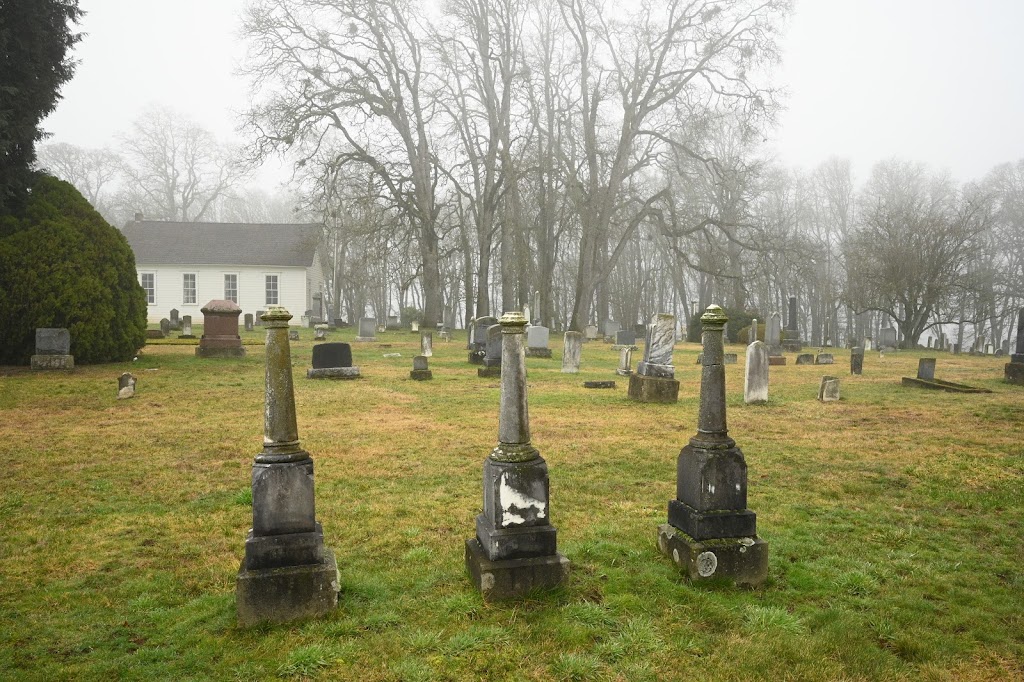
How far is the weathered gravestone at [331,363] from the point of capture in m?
14.2

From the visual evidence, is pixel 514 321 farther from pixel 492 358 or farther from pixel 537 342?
pixel 537 342

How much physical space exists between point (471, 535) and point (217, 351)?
1481cm

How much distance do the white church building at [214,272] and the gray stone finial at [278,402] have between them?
35451mm

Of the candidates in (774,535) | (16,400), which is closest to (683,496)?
(774,535)

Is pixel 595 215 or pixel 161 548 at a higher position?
pixel 595 215

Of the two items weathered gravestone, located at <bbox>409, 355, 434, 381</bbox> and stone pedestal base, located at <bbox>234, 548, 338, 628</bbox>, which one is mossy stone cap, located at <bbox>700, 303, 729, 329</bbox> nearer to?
stone pedestal base, located at <bbox>234, 548, 338, 628</bbox>

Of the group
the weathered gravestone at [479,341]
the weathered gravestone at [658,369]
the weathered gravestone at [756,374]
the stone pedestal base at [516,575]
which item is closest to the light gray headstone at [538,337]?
the weathered gravestone at [479,341]

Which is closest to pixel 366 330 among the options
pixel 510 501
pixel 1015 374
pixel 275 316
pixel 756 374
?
pixel 756 374

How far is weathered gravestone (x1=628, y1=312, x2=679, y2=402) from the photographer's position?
11711 millimetres

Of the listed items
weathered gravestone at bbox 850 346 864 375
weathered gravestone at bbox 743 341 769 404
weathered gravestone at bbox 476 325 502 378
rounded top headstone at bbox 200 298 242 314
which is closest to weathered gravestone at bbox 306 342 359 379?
weathered gravestone at bbox 476 325 502 378

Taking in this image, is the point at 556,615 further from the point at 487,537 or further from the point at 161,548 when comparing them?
the point at 161,548

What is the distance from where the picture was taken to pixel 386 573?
416cm

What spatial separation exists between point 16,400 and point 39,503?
6.23 m

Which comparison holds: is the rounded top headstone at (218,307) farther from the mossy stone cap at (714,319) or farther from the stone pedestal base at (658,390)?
the mossy stone cap at (714,319)
